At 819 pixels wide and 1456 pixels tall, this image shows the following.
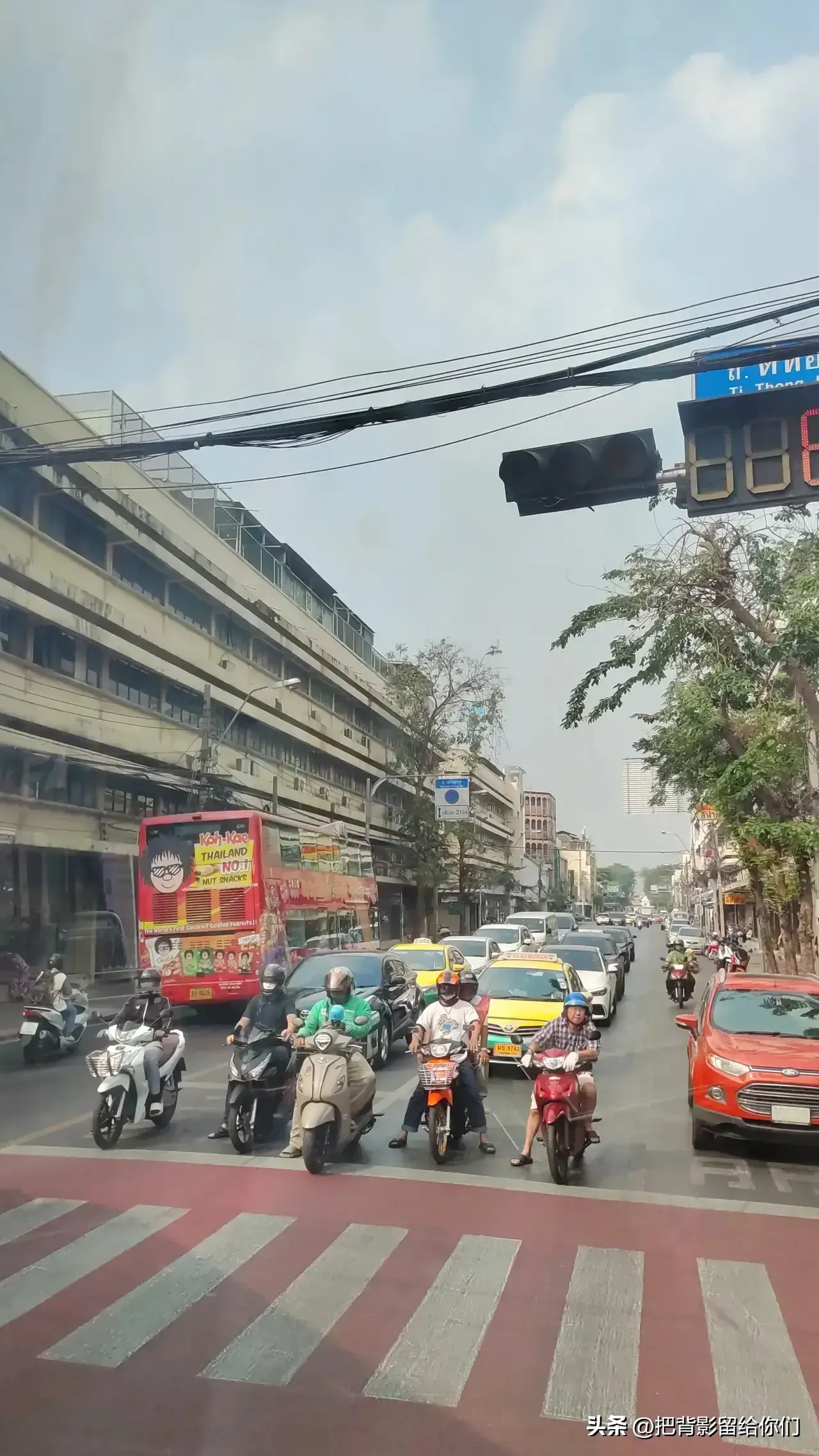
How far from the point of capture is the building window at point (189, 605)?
113 feet

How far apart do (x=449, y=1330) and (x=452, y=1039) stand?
164 inches

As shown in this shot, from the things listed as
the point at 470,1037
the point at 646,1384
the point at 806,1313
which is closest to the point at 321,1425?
the point at 646,1384

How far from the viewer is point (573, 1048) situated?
8.74m

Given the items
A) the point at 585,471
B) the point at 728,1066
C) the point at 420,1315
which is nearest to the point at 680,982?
the point at 728,1066

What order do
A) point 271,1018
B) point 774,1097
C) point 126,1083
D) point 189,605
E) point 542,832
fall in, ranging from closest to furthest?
1. point 774,1097
2. point 126,1083
3. point 271,1018
4. point 189,605
5. point 542,832

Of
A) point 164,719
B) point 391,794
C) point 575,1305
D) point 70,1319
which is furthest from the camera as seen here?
point 391,794

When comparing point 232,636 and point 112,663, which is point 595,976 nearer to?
point 112,663

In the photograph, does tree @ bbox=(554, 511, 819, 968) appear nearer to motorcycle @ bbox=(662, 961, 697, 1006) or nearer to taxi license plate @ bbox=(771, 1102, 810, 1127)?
motorcycle @ bbox=(662, 961, 697, 1006)

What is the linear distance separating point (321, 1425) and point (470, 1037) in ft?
17.7

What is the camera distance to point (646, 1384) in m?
4.51

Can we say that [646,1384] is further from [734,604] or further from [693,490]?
[734,604]

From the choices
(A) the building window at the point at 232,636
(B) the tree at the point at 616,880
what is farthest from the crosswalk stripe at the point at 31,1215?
(B) the tree at the point at 616,880

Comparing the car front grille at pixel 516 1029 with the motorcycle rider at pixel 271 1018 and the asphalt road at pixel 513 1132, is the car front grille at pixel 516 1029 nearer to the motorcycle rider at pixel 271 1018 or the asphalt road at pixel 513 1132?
the asphalt road at pixel 513 1132

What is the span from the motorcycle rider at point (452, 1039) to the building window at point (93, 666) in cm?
2081
